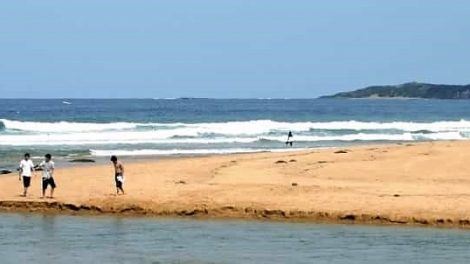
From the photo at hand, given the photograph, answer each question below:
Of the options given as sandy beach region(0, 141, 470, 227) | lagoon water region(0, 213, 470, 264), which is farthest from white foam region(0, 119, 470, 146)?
lagoon water region(0, 213, 470, 264)

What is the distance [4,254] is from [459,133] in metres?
48.6

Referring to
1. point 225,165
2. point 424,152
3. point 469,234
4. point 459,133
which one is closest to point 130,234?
point 469,234

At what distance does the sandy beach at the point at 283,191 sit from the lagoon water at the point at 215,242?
700 mm

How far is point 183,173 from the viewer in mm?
27531

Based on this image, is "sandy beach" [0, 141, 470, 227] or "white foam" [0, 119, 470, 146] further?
"white foam" [0, 119, 470, 146]

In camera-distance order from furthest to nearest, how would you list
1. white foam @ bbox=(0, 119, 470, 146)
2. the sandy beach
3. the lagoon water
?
1. white foam @ bbox=(0, 119, 470, 146)
2. the sandy beach
3. the lagoon water

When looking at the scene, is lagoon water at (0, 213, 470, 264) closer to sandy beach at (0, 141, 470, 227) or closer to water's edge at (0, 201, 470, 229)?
water's edge at (0, 201, 470, 229)

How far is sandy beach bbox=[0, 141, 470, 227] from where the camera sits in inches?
804

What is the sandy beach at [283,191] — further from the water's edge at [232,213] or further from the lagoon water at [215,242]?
the lagoon water at [215,242]

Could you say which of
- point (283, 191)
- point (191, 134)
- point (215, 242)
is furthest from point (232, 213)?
point (191, 134)

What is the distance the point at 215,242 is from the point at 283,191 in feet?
16.5

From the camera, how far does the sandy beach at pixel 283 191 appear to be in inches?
804

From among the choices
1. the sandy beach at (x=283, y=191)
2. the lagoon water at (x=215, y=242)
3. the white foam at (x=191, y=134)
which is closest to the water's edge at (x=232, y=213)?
the sandy beach at (x=283, y=191)

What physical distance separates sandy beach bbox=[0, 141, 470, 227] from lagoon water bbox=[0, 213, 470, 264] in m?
0.70
